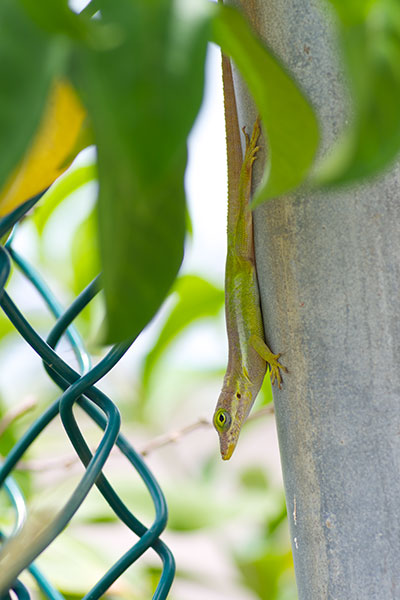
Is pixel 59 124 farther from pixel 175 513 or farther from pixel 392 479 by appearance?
pixel 175 513

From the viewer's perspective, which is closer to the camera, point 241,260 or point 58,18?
point 58,18

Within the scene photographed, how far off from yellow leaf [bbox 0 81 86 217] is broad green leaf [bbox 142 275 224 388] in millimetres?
1074

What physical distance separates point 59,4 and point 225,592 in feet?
5.25

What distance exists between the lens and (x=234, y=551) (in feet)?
5.03

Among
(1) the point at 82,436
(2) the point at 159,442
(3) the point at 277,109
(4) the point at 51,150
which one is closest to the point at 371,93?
(3) the point at 277,109

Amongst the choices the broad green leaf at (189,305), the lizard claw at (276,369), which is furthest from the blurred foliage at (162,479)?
the lizard claw at (276,369)

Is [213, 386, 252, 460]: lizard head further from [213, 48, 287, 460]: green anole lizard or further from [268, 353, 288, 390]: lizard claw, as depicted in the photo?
[268, 353, 288, 390]: lizard claw

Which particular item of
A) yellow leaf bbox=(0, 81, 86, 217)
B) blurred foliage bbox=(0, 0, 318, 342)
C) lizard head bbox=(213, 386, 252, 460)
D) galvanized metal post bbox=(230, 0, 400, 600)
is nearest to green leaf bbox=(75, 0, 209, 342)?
blurred foliage bbox=(0, 0, 318, 342)

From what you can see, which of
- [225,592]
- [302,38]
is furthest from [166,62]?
[225,592]

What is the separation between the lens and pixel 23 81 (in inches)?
9.3

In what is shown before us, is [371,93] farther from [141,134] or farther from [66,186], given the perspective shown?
[66,186]

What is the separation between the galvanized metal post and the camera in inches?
19.0

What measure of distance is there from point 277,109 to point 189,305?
132 cm

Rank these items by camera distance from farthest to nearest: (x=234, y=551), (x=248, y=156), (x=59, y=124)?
(x=234, y=551) → (x=248, y=156) → (x=59, y=124)
